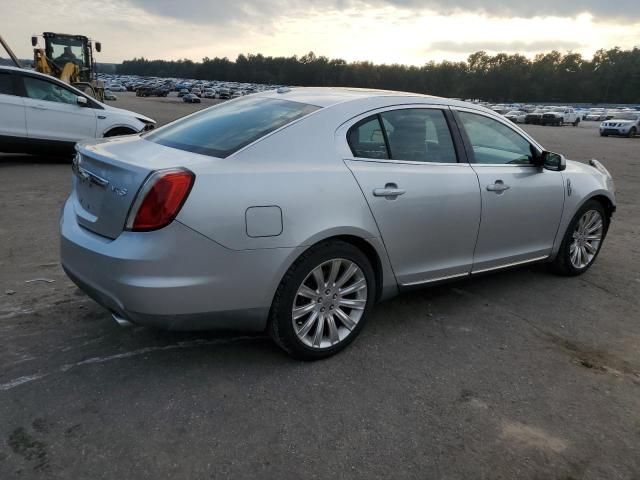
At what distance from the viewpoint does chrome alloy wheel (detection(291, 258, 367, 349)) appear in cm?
319

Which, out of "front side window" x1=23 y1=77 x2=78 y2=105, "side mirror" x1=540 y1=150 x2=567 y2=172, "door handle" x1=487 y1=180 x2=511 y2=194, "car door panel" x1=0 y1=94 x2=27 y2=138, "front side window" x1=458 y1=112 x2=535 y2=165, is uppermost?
"front side window" x1=458 y1=112 x2=535 y2=165

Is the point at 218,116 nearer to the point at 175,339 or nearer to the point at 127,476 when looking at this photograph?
the point at 175,339

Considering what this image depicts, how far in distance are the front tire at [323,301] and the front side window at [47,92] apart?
893 cm

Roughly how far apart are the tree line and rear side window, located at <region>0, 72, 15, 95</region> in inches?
4792

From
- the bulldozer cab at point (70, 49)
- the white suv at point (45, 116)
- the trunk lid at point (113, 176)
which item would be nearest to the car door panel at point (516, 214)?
the trunk lid at point (113, 176)

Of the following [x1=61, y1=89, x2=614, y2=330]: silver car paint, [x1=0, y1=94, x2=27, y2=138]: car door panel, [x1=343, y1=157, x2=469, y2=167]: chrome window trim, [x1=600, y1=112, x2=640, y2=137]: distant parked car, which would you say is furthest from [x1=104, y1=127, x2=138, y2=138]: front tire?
[x1=600, y1=112, x2=640, y2=137]: distant parked car

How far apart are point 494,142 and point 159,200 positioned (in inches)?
110

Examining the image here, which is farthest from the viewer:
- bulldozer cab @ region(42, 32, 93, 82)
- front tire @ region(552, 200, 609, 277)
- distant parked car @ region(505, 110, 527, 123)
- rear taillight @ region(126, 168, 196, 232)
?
distant parked car @ region(505, 110, 527, 123)

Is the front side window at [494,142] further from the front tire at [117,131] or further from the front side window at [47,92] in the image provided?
the front side window at [47,92]

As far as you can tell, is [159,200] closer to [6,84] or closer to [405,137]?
[405,137]

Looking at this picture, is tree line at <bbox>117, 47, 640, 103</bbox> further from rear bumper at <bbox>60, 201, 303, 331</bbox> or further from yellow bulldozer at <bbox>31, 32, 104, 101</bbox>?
rear bumper at <bbox>60, 201, 303, 331</bbox>

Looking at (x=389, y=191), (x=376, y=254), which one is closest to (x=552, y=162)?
(x=389, y=191)

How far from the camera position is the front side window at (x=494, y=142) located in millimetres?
4102

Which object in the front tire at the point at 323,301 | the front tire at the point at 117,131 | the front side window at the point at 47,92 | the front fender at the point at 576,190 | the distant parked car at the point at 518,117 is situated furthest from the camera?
the distant parked car at the point at 518,117
